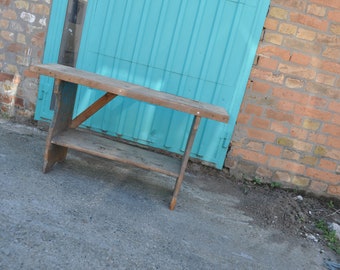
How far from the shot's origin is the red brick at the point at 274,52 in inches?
152

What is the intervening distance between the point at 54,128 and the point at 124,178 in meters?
0.90

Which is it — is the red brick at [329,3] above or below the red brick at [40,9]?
above

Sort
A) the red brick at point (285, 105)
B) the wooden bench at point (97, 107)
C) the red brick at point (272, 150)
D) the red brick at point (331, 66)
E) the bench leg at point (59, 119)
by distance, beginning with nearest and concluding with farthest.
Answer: the wooden bench at point (97, 107) < the bench leg at point (59, 119) < the red brick at point (331, 66) < the red brick at point (285, 105) < the red brick at point (272, 150)

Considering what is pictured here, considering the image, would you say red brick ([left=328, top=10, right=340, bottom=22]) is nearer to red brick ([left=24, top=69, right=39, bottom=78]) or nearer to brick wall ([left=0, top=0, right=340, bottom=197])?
brick wall ([left=0, top=0, right=340, bottom=197])

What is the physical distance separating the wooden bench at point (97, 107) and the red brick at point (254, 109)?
92cm

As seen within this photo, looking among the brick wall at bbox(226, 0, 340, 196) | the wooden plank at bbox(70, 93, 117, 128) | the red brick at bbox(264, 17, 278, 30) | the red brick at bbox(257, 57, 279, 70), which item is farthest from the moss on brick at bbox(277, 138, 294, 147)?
the wooden plank at bbox(70, 93, 117, 128)

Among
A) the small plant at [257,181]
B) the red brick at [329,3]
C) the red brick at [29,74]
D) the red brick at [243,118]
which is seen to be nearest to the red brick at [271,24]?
the red brick at [329,3]

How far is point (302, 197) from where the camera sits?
4.08 metres

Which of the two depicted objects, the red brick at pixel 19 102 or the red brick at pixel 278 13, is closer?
the red brick at pixel 278 13

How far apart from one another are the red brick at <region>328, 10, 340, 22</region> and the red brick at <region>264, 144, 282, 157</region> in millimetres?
1554

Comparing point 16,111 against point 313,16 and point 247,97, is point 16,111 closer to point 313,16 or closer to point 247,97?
point 247,97

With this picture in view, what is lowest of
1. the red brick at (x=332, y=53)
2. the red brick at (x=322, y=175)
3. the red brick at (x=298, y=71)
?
the red brick at (x=322, y=175)

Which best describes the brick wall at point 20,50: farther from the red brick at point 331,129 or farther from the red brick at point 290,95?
the red brick at point 331,129

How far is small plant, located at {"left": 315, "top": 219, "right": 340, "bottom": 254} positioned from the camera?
10.3 ft
